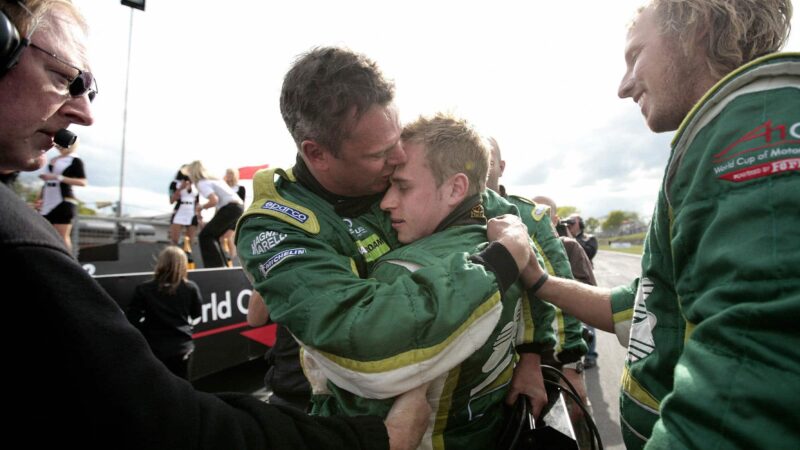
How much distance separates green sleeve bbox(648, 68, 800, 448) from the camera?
611 mm

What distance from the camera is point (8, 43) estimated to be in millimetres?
941

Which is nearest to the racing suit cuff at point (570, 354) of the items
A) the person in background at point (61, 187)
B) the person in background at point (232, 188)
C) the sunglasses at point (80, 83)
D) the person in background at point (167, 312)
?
the sunglasses at point (80, 83)

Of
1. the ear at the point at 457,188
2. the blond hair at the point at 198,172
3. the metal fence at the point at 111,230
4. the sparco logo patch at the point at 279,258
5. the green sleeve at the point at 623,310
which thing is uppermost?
the ear at the point at 457,188

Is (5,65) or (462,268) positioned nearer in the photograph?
(5,65)

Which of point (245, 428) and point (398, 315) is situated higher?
point (398, 315)

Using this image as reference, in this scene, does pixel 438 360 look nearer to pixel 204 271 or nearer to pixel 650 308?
pixel 650 308

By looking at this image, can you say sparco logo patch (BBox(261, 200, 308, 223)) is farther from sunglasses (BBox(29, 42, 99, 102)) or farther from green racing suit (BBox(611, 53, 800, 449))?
green racing suit (BBox(611, 53, 800, 449))

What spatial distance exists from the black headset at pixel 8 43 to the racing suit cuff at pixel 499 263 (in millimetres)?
1235

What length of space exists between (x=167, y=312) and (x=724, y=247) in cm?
476

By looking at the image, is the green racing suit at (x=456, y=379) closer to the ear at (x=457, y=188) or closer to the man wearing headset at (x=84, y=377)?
the ear at (x=457, y=188)

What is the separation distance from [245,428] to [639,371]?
3.31 ft

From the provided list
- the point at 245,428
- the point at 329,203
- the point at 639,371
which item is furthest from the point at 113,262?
the point at 639,371

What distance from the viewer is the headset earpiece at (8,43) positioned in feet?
3.00

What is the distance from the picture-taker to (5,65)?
98 cm
